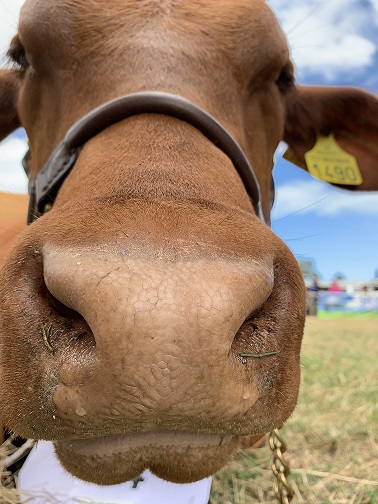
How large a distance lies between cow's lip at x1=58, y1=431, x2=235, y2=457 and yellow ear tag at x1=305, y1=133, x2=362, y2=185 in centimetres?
260

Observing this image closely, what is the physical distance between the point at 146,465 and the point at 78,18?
6.06 ft

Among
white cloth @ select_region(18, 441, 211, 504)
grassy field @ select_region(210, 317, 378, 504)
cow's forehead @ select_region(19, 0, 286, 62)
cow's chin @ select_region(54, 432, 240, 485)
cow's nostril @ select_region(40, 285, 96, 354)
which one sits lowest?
grassy field @ select_region(210, 317, 378, 504)

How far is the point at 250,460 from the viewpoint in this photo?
3596 millimetres

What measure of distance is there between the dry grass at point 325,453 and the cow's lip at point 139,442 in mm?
740

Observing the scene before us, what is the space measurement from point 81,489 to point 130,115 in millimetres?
1432

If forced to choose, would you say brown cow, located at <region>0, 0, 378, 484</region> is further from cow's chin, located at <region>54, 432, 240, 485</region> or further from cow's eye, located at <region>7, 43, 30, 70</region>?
cow's eye, located at <region>7, 43, 30, 70</region>

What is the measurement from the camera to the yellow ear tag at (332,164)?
147 inches

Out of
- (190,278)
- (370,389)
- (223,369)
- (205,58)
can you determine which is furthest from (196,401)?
(370,389)

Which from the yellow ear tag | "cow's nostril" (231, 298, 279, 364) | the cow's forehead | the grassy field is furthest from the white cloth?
the yellow ear tag

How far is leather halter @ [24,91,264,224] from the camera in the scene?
1998 millimetres

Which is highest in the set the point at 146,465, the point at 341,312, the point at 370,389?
the point at 146,465

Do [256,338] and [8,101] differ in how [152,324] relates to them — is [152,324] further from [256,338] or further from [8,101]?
[8,101]

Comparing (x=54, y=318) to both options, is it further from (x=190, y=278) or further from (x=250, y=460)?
(x=250, y=460)

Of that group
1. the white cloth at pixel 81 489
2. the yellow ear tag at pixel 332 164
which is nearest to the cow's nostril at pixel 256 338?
the white cloth at pixel 81 489
